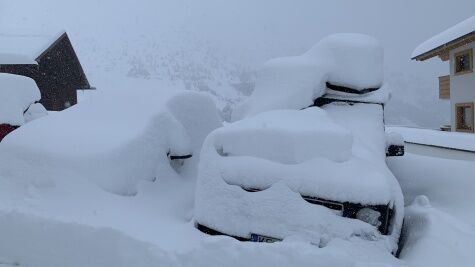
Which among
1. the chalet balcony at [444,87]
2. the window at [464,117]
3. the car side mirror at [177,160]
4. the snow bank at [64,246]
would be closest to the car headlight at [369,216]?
the snow bank at [64,246]

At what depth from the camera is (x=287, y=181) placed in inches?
129

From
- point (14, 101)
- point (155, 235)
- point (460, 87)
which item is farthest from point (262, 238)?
point (460, 87)

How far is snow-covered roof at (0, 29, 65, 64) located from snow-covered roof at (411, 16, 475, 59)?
699 inches

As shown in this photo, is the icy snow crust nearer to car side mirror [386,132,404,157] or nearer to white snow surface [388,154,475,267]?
white snow surface [388,154,475,267]

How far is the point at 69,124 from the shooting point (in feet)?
16.3

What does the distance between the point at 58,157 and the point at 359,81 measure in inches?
148

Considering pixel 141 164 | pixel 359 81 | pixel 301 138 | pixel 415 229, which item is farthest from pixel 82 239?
pixel 359 81

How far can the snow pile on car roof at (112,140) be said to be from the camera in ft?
14.1

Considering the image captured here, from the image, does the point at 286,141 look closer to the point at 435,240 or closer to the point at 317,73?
the point at 435,240

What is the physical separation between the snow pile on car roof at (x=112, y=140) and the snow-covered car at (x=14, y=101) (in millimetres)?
5259

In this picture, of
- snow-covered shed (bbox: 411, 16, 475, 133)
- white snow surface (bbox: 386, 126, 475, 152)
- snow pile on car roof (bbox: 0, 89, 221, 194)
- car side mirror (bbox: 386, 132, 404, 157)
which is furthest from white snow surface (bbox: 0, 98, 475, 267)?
snow-covered shed (bbox: 411, 16, 475, 133)

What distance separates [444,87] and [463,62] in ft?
7.42

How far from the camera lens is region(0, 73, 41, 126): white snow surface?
9.61 meters

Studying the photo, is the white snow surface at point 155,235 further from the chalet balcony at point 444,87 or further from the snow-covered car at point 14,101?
the chalet balcony at point 444,87
